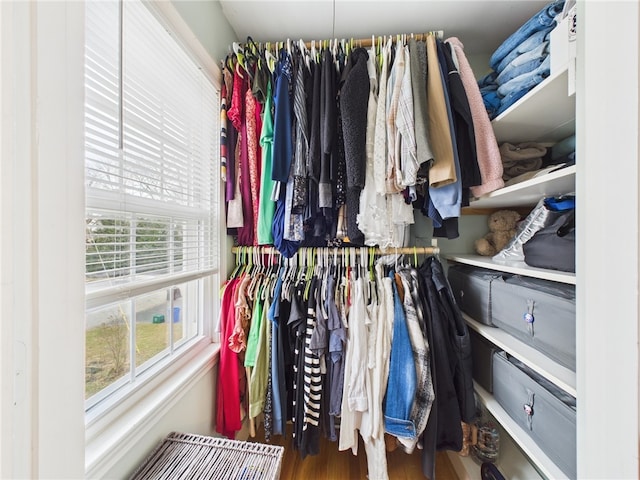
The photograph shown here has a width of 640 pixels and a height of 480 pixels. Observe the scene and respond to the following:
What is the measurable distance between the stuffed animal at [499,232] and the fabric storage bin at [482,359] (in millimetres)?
466

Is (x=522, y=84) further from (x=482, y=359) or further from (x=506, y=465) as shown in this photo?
(x=506, y=465)

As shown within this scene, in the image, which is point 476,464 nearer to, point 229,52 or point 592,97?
point 592,97

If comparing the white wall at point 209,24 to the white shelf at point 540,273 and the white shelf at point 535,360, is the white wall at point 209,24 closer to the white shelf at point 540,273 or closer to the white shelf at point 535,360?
the white shelf at point 540,273

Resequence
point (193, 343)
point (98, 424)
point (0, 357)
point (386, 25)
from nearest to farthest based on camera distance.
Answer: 1. point (0, 357)
2. point (98, 424)
3. point (193, 343)
4. point (386, 25)

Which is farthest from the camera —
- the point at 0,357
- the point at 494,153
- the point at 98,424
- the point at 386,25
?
the point at 386,25

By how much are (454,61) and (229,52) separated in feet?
3.78

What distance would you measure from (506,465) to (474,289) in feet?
2.87

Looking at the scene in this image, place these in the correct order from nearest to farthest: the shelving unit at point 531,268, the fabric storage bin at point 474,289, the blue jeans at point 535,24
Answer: the shelving unit at point 531,268
the blue jeans at point 535,24
the fabric storage bin at point 474,289

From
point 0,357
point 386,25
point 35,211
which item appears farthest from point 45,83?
point 386,25

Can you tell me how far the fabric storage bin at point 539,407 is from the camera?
723 mm

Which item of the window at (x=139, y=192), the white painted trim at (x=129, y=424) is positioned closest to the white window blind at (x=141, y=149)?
the window at (x=139, y=192)

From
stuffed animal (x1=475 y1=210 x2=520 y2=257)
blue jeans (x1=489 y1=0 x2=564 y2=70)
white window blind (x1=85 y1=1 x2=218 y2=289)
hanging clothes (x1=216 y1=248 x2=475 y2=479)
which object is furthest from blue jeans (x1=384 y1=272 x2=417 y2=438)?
blue jeans (x1=489 y1=0 x2=564 y2=70)

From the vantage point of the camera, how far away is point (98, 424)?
0.68m

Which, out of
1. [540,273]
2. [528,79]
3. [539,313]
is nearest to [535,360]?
[539,313]
